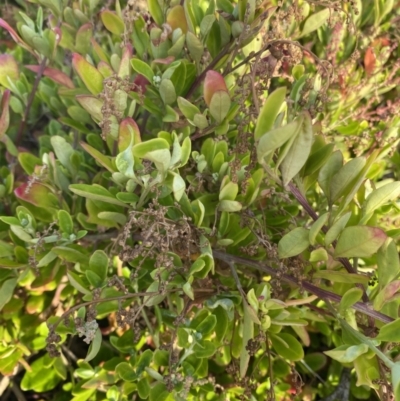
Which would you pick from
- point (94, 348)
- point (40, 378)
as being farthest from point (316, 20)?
point (40, 378)

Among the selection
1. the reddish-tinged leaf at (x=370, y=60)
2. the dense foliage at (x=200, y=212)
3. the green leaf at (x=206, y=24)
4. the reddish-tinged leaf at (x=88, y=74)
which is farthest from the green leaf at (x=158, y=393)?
the reddish-tinged leaf at (x=370, y=60)

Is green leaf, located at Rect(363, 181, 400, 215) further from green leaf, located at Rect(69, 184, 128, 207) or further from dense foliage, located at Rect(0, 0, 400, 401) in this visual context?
green leaf, located at Rect(69, 184, 128, 207)

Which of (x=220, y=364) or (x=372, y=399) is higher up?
(x=220, y=364)

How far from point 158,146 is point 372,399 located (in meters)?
1.01

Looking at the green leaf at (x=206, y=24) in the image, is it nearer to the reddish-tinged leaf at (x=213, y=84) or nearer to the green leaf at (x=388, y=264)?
the reddish-tinged leaf at (x=213, y=84)

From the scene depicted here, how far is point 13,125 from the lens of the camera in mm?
1238

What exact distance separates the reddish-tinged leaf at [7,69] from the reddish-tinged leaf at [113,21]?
220 millimetres

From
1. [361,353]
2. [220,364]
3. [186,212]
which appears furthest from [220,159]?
[220,364]

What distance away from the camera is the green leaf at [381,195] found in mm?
737

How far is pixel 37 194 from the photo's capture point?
0.95 metres

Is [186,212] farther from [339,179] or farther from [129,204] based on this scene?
[339,179]

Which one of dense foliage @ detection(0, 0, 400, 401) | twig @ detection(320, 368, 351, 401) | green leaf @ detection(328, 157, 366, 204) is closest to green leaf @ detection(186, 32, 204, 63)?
dense foliage @ detection(0, 0, 400, 401)

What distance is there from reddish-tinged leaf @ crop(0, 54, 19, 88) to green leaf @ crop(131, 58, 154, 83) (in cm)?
34

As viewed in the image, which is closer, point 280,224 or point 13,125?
point 280,224
